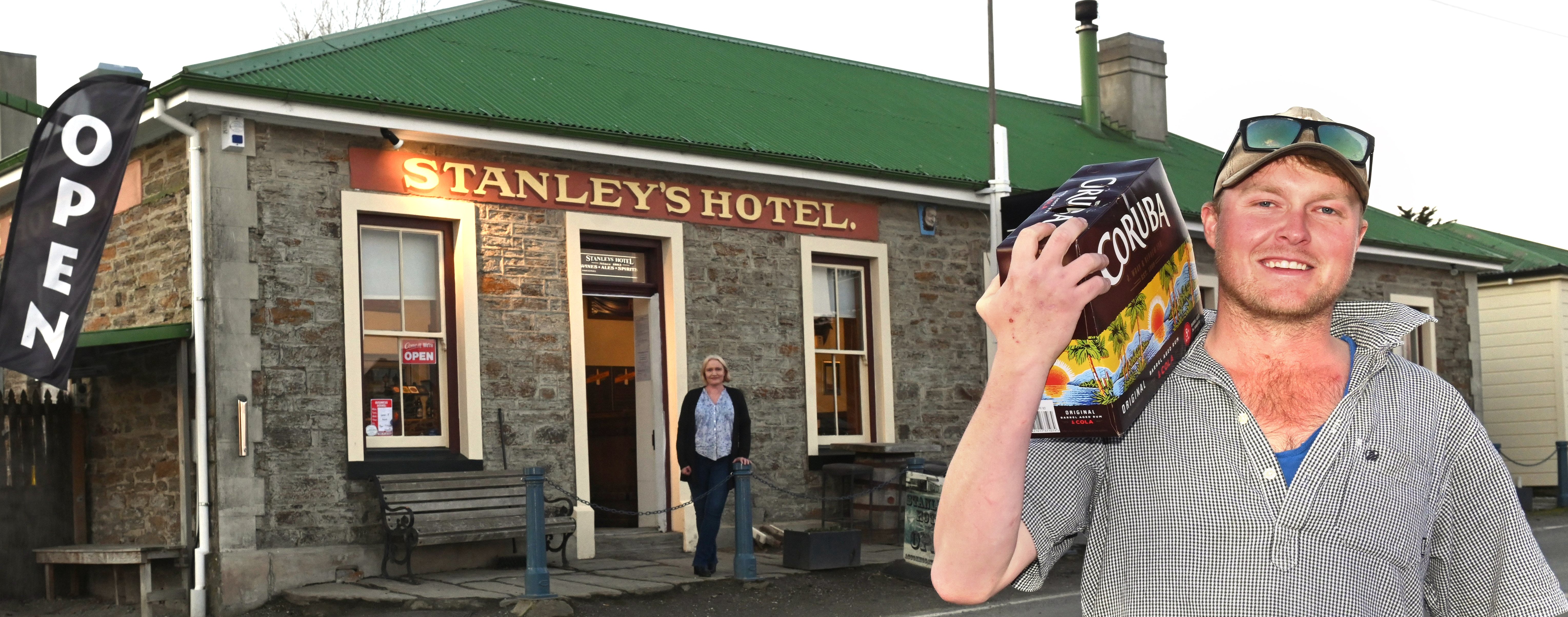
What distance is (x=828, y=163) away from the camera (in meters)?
13.7

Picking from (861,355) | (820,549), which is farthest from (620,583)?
(861,355)

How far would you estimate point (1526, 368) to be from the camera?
23.5 meters

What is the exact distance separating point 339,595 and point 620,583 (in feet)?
6.32

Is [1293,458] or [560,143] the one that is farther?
[560,143]

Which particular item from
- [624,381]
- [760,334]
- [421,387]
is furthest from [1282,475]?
[624,381]

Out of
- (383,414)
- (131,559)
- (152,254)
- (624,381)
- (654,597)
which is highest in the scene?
(152,254)

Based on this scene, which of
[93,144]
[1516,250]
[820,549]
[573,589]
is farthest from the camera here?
[1516,250]

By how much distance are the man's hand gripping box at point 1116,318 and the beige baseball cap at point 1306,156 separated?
0.33ft

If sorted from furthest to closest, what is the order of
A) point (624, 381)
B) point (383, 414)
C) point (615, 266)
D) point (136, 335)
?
1. point (624, 381)
2. point (615, 266)
3. point (383, 414)
4. point (136, 335)

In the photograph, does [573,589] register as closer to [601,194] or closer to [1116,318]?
[601,194]

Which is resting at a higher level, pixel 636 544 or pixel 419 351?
pixel 419 351

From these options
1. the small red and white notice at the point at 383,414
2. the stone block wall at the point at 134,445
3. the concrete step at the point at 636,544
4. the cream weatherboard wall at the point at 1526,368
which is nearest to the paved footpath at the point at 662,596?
the concrete step at the point at 636,544

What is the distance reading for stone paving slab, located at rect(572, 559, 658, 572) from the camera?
38.3 ft

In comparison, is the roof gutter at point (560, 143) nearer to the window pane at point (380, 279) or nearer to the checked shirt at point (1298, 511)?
the window pane at point (380, 279)
